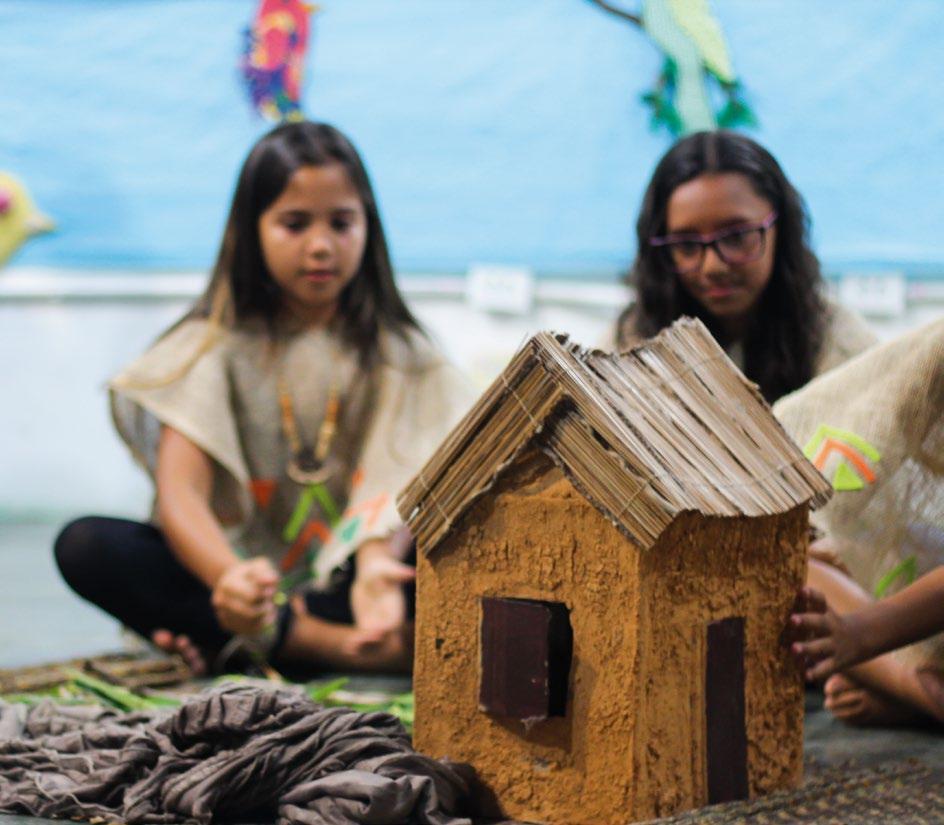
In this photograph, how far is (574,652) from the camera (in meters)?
1.63

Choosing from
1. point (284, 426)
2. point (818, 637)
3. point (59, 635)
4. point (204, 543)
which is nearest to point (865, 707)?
point (818, 637)

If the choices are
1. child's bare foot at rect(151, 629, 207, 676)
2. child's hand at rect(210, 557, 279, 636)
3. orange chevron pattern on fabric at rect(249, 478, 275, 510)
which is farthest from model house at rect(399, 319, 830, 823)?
orange chevron pattern on fabric at rect(249, 478, 275, 510)

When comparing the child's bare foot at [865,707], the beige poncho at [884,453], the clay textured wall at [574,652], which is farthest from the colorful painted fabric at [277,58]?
the clay textured wall at [574,652]

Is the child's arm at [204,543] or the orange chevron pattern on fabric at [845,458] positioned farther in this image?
the child's arm at [204,543]

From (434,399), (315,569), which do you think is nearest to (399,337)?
(434,399)

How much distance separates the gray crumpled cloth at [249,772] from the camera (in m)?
1.62

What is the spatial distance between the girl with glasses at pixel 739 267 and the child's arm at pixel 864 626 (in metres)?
0.93

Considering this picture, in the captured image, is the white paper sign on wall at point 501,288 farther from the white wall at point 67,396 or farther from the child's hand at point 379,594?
the child's hand at point 379,594

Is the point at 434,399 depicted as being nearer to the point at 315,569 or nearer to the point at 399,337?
the point at 399,337

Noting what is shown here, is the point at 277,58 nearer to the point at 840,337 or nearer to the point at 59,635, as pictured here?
the point at 59,635

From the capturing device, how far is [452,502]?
1.71m

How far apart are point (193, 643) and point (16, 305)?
2.63m

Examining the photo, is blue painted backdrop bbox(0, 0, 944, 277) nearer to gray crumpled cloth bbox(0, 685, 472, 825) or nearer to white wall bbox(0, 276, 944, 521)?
white wall bbox(0, 276, 944, 521)

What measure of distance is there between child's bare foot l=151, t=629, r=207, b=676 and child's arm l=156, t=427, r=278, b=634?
0.12m
